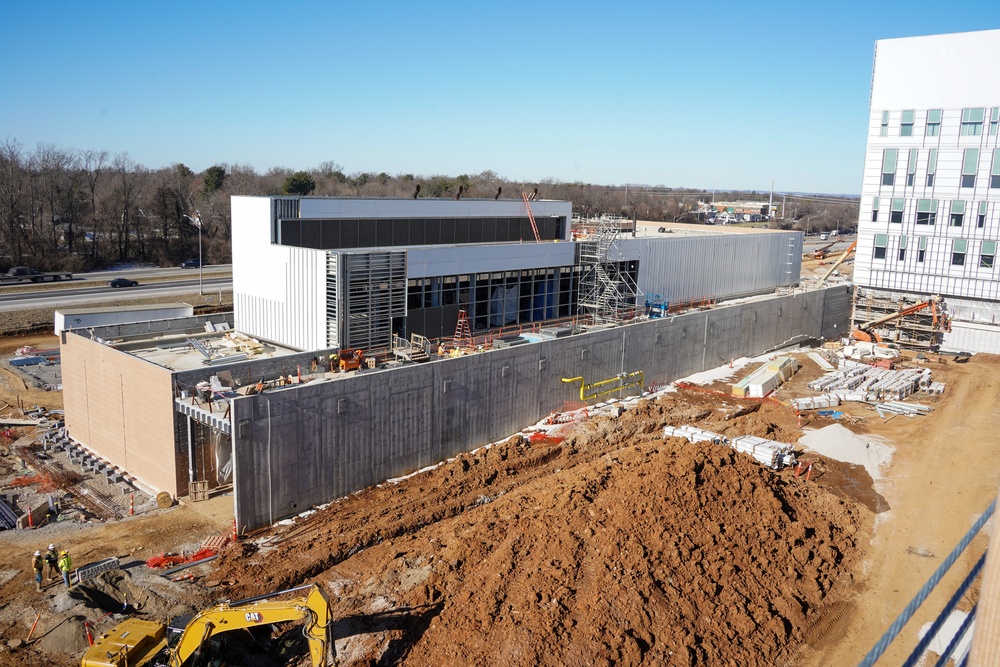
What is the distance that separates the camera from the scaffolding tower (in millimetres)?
30891

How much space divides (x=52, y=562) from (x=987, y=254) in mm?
40769

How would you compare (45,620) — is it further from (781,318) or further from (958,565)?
(781,318)

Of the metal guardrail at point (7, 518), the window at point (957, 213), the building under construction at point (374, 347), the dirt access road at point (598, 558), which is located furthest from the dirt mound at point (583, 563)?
the window at point (957, 213)

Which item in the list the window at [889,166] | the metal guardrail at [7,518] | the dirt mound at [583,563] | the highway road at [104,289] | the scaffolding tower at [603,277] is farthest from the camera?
the highway road at [104,289]

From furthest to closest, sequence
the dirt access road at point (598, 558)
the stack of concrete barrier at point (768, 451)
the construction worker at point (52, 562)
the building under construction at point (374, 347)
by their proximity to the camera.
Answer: the stack of concrete barrier at point (768, 451)
the building under construction at point (374, 347)
the construction worker at point (52, 562)
the dirt access road at point (598, 558)

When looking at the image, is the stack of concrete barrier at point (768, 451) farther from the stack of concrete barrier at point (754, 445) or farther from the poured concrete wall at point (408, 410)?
the poured concrete wall at point (408, 410)

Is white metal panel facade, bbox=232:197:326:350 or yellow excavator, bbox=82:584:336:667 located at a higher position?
white metal panel facade, bbox=232:197:326:350

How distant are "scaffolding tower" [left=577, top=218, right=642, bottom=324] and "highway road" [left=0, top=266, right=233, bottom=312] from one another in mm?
31709

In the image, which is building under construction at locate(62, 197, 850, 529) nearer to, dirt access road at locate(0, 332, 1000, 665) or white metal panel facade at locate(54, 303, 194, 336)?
white metal panel facade at locate(54, 303, 194, 336)

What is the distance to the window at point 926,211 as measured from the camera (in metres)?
39.1

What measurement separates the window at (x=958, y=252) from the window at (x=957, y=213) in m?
0.86

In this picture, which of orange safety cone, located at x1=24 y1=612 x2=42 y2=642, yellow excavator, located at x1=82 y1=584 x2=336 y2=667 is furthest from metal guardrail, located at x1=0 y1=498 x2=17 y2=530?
yellow excavator, located at x1=82 y1=584 x2=336 y2=667

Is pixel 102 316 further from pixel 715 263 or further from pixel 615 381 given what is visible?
pixel 715 263

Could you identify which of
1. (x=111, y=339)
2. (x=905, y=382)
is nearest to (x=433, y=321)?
(x=111, y=339)
